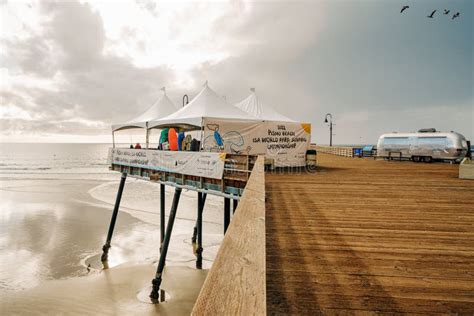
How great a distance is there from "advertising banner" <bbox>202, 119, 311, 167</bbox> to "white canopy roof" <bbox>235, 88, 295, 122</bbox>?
29.0 inches

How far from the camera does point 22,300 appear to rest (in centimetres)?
1070

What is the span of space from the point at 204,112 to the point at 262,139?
3206mm

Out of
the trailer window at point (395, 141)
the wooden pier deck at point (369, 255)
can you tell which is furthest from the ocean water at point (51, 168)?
the wooden pier deck at point (369, 255)

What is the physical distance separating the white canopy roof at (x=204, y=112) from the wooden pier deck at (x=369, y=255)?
7371 mm

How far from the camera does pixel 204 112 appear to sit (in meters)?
14.0

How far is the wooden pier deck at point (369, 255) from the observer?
2646 mm

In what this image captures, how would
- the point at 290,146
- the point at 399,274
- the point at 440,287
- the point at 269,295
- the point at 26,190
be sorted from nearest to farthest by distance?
the point at 269,295, the point at 440,287, the point at 399,274, the point at 290,146, the point at 26,190

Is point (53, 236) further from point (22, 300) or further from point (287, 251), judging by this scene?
point (287, 251)

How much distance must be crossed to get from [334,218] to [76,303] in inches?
368

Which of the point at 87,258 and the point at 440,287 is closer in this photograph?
the point at 440,287

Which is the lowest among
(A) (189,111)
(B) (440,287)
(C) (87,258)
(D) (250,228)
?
(C) (87,258)

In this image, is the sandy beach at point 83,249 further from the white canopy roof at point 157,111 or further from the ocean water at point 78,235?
the white canopy roof at point 157,111

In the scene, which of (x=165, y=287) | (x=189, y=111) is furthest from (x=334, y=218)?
(x=189, y=111)

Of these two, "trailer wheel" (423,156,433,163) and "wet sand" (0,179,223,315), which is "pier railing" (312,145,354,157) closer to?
"trailer wheel" (423,156,433,163)
